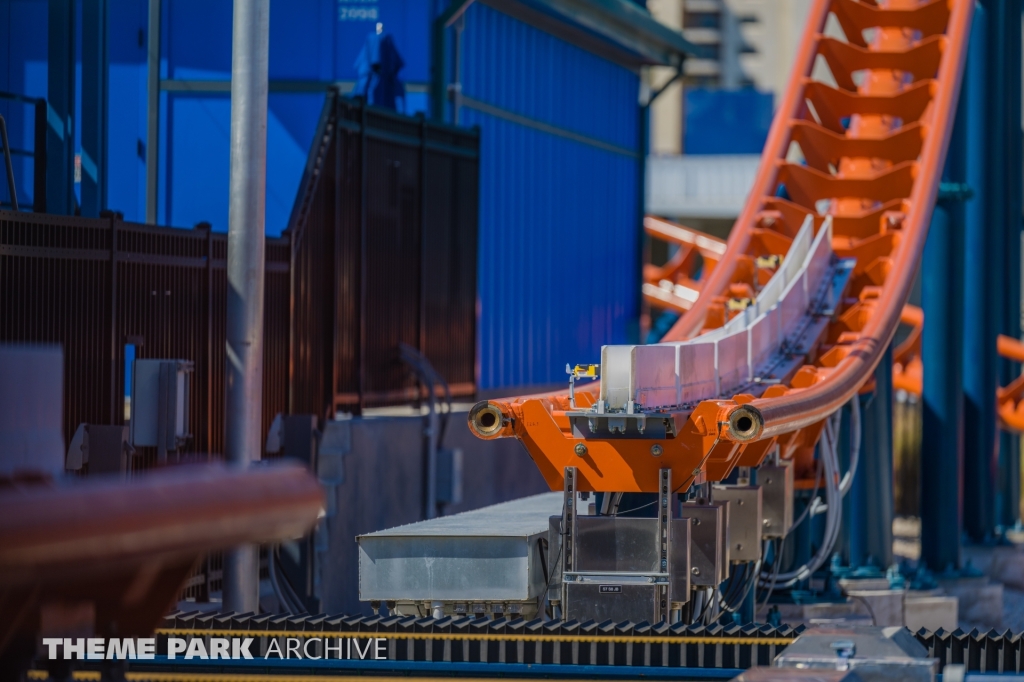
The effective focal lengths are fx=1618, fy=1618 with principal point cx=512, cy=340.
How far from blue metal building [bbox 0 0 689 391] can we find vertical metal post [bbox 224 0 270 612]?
Answer: 522cm

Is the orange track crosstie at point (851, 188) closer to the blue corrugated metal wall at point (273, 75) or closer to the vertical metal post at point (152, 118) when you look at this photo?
the blue corrugated metal wall at point (273, 75)

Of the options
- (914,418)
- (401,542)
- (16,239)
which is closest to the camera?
(401,542)

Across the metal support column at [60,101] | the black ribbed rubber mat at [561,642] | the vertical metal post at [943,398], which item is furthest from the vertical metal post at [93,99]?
the vertical metal post at [943,398]

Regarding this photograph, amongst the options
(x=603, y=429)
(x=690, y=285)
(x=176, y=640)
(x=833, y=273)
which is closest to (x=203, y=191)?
(x=833, y=273)

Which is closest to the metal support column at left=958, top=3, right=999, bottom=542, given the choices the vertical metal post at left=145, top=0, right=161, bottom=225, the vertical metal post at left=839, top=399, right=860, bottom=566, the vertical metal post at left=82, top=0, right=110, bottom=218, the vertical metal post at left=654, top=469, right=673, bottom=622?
the vertical metal post at left=839, top=399, right=860, bottom=566

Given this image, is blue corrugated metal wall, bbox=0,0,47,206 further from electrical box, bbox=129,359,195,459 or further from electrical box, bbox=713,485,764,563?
electrical box, bbox=713,485,764,563

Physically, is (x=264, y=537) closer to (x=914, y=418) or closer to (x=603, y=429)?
(x=603, y=429)

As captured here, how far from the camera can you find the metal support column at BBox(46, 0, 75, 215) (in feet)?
48.9

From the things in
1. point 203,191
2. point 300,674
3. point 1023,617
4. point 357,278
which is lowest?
point 1023,617

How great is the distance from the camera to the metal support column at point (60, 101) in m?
14.9

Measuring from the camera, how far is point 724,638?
7.97 metres

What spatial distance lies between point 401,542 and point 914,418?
2121 cm

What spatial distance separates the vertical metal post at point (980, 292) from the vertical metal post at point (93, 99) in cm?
1074

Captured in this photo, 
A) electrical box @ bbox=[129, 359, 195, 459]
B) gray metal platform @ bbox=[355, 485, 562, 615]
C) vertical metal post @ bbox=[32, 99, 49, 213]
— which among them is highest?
vertical metal post @ bbox=[32, 99, 49, 213]
